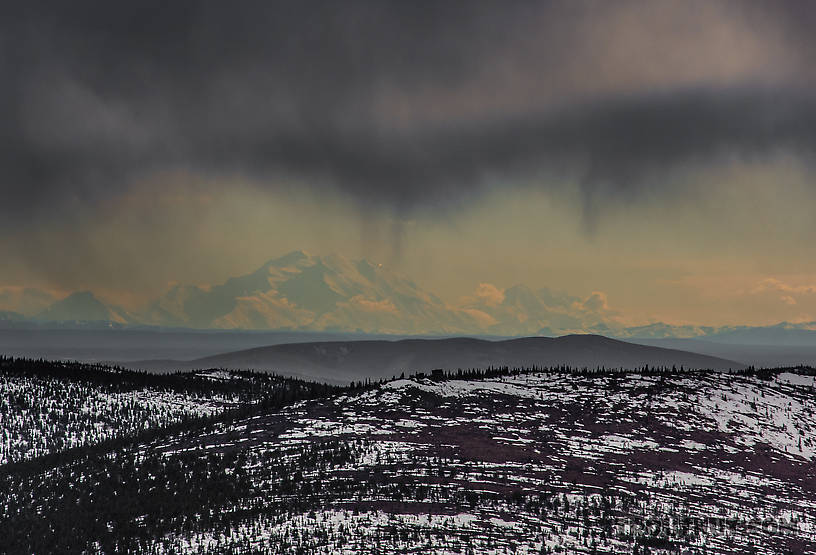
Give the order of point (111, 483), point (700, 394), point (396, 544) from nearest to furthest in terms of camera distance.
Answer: point (396, 544) < point (111, 483) < point (700, 394)

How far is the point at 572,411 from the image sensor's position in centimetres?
8925

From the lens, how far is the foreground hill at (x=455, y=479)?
49.7 meters

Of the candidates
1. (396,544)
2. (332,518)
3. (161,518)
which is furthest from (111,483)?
(396,544)

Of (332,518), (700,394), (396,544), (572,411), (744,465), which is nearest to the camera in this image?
(396,544)

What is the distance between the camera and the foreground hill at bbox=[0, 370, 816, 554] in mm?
49656

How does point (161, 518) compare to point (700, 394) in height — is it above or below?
below

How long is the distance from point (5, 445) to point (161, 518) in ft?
195

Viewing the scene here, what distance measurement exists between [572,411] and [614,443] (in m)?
12.9

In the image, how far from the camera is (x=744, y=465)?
73.0 meters

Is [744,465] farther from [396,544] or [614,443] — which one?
[396,544]

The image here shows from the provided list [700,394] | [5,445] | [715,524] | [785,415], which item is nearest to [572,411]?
[700,394]

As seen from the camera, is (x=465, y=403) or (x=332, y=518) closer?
(x=332, y=518)

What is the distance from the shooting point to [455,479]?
6191 centimetres

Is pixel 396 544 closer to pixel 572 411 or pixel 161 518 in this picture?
pixel 161 518
